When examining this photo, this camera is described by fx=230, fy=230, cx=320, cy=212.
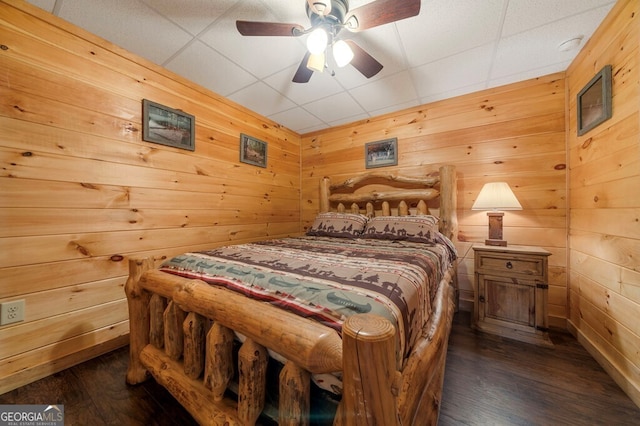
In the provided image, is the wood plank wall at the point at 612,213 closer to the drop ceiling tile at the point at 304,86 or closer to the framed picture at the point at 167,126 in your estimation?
the drop ceiling tile at the point at 304,86

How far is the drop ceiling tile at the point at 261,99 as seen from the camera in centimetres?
229

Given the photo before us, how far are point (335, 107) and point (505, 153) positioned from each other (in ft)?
5.89

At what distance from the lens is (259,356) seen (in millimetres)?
765

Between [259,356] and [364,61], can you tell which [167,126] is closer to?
[364,61]

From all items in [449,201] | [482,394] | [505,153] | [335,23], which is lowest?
[482,394]

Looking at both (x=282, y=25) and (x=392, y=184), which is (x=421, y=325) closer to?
(x=282, y=25)

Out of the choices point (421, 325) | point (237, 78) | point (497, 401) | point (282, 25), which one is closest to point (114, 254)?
point (237, 78)

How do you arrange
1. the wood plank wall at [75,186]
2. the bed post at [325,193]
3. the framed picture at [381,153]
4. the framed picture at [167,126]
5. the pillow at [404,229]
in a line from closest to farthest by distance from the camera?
the wood plank wall at [75,186] < the framed picture at [167,126] < the pillow at [404,229] < the framed picture at [381,153] < the bed post at [325,193]

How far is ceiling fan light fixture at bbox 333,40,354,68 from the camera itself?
135cm

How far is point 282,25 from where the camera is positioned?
1.27 m

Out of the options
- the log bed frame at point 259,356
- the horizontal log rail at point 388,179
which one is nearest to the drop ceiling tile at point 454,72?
the horizontal log rail at point 388,179

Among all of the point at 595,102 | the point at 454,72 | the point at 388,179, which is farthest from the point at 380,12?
the point at 388,179

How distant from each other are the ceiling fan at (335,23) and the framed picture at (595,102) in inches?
55.8

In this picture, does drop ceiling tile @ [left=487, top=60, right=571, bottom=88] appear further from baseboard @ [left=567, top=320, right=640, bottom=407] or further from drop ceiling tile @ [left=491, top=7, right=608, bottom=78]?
baseboard @ [left=567, top=320, right=640, bottom=407]
